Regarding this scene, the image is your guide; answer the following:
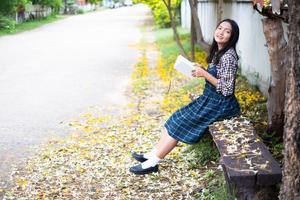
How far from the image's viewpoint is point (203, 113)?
4.98 metres

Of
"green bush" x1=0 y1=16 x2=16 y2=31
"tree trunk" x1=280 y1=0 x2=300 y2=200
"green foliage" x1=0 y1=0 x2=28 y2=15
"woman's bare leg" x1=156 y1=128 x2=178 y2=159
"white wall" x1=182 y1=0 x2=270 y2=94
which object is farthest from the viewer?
"green foliage" x1=0 y1=0 x2=28 y2=15

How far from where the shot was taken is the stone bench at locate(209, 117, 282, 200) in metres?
3.55

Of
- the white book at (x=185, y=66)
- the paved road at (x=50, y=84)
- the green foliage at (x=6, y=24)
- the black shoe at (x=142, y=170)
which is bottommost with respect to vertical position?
the paved road at (x=50, y=84)

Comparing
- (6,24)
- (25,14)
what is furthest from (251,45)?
(25,14)

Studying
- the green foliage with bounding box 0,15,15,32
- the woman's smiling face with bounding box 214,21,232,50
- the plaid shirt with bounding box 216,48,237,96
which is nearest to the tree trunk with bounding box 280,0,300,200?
the plaid shirt with bounding box 216,48,237,96

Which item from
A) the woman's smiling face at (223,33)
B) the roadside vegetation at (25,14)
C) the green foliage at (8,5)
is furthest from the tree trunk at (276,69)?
the green foliage at (8,5)

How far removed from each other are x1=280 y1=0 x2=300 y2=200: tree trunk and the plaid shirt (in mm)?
1811

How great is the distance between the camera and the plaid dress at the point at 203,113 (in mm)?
4965

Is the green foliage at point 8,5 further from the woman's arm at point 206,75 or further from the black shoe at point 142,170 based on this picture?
the woman's arm at point 206,75

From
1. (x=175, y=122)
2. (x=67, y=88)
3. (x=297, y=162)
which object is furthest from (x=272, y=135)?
(x=67, y=88)

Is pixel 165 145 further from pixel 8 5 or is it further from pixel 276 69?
pixel 8 5

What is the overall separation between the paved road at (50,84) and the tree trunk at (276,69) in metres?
3.08

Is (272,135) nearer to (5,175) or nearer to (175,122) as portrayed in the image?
(175,122)

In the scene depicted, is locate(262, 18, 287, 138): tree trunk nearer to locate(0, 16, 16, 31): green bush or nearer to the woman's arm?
the woman's arm
